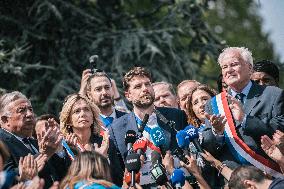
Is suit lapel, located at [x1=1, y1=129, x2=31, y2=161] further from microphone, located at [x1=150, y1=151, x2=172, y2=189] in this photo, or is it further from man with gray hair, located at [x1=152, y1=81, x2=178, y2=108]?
man with gray hair, located at [x1=152, y1=81, x2=178, y2=108]

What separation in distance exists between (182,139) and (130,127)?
3.32ft

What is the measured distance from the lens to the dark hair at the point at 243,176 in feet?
26.2

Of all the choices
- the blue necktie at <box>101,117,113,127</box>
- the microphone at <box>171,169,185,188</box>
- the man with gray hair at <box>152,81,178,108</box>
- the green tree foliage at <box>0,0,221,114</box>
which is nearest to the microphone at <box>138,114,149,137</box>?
the microphone at <box>171,169,185,188</box>

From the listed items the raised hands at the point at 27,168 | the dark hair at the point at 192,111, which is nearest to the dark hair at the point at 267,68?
the dark hair at the point at 192,111

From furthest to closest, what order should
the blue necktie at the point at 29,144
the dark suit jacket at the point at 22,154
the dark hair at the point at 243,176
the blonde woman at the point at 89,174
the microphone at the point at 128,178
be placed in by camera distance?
1. the blue necktie at the point at 29,144
2. the dark suit jacket at the point at 22,154
3. the microphone at the point at 128,178
4. the dark hair at the point at 243,176
5. the blonde woman at the point at 89,174

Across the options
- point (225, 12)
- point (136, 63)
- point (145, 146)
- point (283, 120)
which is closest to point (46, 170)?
point (145, 146)

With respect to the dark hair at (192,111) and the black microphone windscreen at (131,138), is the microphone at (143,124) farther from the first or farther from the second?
the dark hair at (192,111)

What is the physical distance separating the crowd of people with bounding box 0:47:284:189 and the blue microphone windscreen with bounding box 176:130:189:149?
10 mm

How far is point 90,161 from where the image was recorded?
25.5 feet

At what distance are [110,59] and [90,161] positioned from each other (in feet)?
32.2

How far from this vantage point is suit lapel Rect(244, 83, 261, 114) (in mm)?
9195

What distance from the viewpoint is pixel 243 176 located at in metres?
7.98

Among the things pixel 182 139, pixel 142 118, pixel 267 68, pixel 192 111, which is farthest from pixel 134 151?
pixel 267 68

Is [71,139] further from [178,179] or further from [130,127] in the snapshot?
[178,179]
